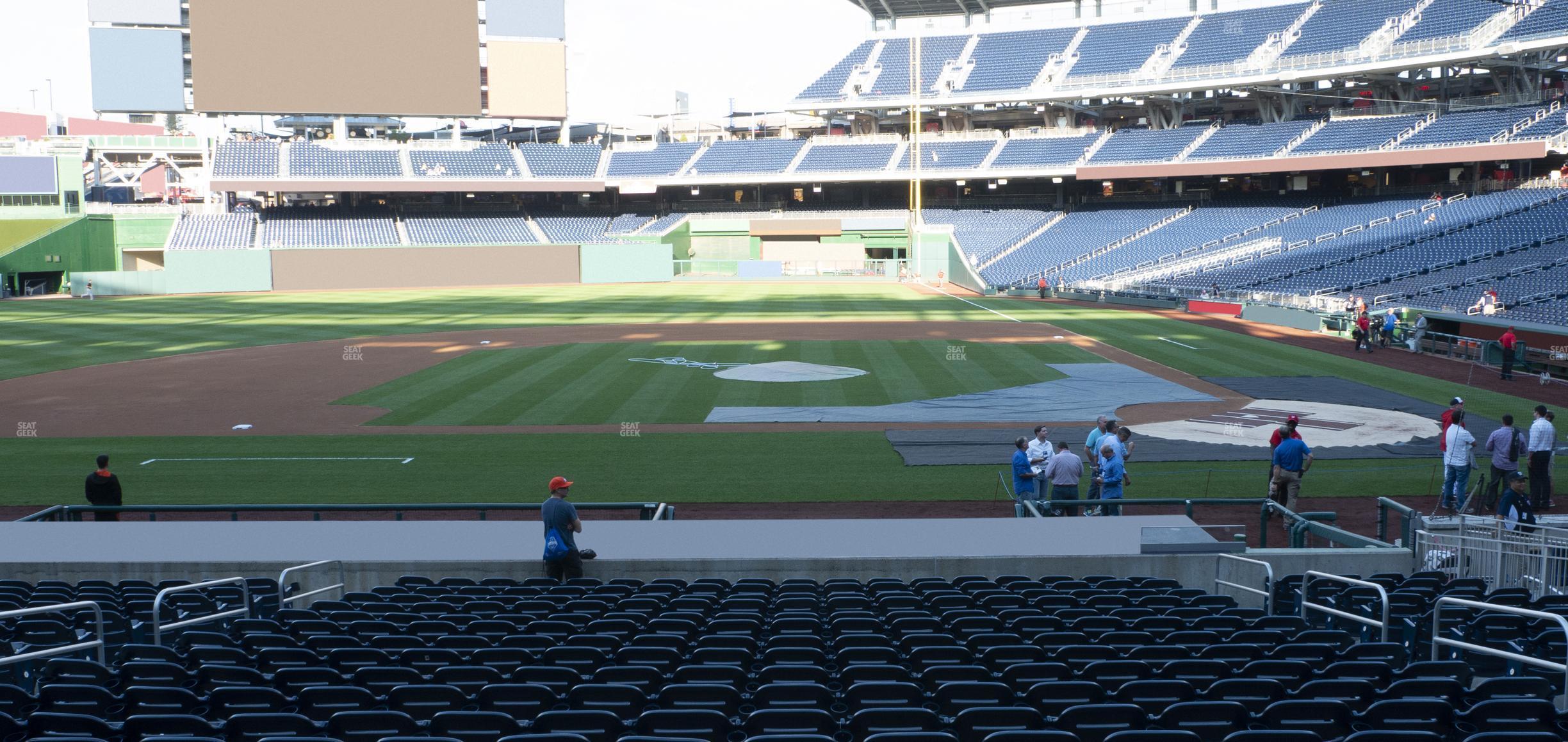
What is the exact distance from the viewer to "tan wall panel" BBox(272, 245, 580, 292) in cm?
6875

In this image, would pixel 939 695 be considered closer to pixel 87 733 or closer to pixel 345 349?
pixel 87 733

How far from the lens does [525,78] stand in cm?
7662

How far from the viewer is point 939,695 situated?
590 centimetres

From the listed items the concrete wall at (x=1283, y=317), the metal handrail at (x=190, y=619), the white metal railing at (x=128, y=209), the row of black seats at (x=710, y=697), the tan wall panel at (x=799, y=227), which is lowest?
the metal handrail at (x=190, y=619)

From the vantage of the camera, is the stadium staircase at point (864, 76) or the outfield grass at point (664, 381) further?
the stadium staircase at point (864, 76)

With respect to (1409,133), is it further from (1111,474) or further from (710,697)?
(710,697)

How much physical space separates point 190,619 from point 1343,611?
9.31 meters

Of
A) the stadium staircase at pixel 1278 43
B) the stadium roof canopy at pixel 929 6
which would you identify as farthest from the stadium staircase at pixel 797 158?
the stadium staircase at pixel 1278 43

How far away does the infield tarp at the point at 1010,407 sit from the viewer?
2392 centimetres

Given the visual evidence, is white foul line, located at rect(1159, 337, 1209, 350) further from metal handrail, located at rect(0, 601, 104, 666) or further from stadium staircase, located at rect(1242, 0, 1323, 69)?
stadium staircase, located at rect(1242, 0, 1323, 69)

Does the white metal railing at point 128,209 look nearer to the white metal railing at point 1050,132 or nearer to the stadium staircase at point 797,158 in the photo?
the stadium staircase at point 797,158

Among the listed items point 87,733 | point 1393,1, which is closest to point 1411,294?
point 1393,1

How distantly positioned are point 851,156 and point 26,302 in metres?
50.3

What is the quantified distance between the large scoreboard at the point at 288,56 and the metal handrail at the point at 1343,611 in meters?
72.1
